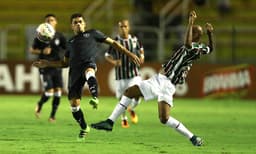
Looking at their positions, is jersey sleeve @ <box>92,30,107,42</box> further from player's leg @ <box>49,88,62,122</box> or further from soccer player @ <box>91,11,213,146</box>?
player's leg @ <box>49,88,62,122</box>

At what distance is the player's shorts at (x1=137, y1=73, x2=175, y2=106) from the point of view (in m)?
12.6

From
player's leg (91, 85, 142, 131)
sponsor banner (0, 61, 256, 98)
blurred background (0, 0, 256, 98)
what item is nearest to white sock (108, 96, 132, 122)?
player's leg (91, 85, 142, 131)

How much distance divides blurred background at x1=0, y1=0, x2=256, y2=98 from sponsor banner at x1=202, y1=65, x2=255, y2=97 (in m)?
0.07

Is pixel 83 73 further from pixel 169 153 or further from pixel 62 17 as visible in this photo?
pixel 62 17

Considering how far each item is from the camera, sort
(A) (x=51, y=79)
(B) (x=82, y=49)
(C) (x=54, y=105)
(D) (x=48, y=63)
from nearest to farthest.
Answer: (D) (x=48, y=63) < (B) (x=82, y=49) < (C) (x=54, y=105) < (A) (x=51, y=79)

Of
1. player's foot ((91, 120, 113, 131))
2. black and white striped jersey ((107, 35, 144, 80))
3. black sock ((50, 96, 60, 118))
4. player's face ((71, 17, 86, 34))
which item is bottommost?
black sock ((50, 96, 60, 118))

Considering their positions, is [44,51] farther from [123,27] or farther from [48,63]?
[48,63]

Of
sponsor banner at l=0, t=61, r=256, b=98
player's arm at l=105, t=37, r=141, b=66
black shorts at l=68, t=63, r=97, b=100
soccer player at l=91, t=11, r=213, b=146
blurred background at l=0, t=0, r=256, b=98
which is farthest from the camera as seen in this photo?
blurred background at l=0, t=0, r=256, b=98

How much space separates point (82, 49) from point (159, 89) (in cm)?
164

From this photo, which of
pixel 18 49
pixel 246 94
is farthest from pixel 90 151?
pixel 18 49

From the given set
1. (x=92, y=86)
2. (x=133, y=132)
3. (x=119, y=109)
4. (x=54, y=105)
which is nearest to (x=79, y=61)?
(x=92, y=86)

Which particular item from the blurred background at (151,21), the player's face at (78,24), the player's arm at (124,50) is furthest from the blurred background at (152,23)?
the player's arm at (124,50)

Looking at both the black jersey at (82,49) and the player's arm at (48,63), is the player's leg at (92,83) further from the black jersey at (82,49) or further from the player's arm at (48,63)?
the player's arm at (48,63)

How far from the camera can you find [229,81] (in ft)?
87.0
